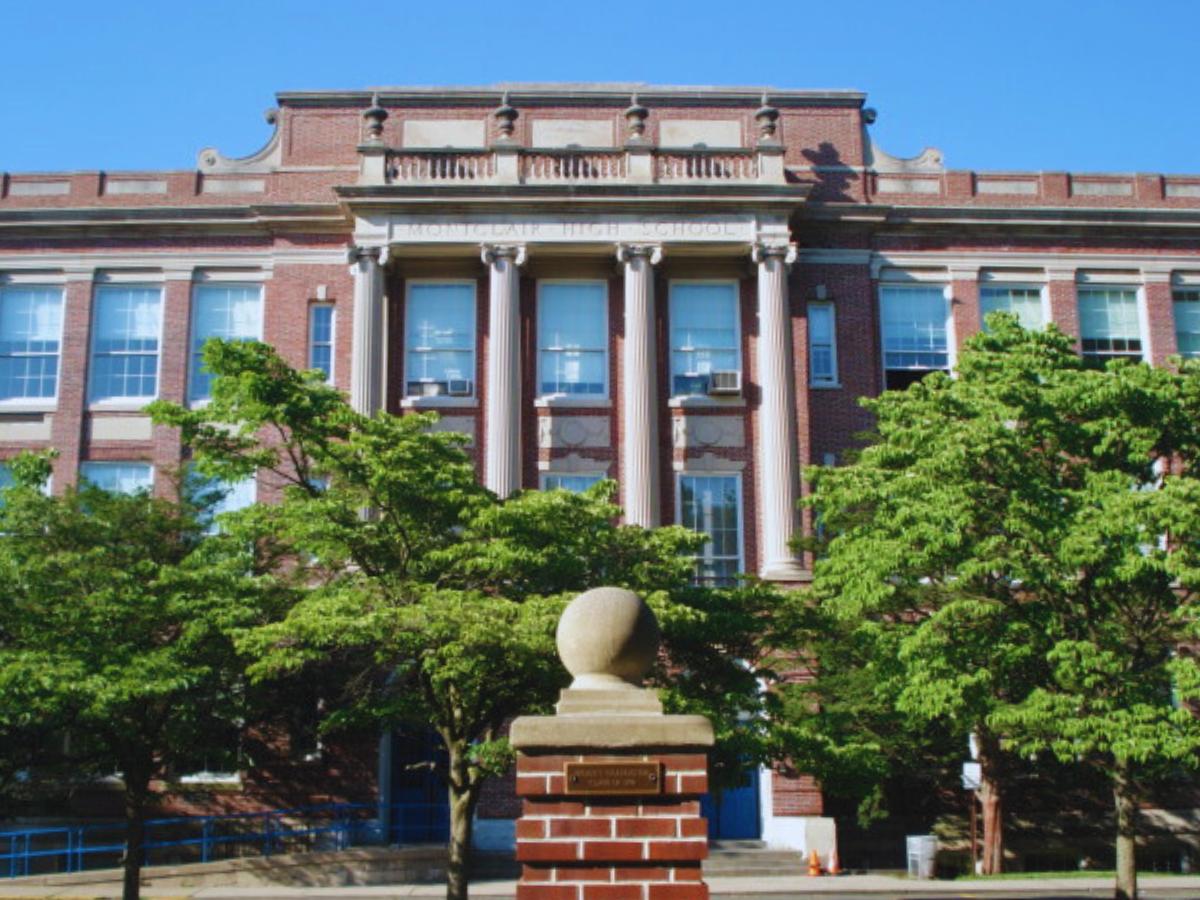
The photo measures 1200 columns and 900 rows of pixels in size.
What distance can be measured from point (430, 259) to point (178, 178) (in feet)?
20.0

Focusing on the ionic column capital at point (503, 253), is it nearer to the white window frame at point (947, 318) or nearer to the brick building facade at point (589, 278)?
the brick building facade at point (589, 278)

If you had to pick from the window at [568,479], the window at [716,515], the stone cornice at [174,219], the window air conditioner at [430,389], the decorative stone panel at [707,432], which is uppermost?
the stone cornice at [174,219]

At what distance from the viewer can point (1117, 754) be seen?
17.3m

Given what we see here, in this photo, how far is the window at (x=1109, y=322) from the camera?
30.6 meters

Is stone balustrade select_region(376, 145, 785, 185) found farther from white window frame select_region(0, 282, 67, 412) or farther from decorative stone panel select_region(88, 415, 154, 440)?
white window frame select_region(0, 282, 67, 412)

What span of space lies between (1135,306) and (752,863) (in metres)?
15.4

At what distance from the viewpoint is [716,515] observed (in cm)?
2886

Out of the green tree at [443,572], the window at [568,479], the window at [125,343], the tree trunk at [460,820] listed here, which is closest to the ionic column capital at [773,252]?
the window at [568,479]

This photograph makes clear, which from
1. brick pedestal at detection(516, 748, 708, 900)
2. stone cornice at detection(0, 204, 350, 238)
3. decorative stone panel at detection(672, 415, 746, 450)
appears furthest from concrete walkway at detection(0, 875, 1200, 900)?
brick pedestal at detection(516, 748, 708, 900)

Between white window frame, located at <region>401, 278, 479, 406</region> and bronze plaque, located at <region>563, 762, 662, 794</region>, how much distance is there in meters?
23.4

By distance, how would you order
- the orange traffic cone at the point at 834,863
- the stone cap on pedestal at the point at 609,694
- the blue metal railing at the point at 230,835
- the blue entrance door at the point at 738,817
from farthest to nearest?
the blue entrance door at the point at 738,817 < the orange traffic cone at the point at 834,863 < the blue metal railing at the point at 230,835 < the stone cap on pedestal at the point at 609,694

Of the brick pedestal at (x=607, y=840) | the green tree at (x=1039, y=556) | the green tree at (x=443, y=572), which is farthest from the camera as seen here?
the green tree at (x=1039, y=556)

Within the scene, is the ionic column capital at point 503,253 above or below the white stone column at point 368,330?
above

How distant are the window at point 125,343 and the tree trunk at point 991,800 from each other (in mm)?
18323
